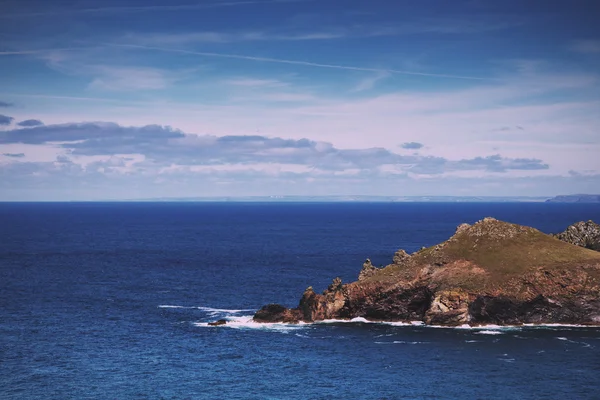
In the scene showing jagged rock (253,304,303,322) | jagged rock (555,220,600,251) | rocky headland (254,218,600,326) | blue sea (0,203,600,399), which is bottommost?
blue sea (0,203,600,399)

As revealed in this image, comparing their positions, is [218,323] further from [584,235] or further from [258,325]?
[584,235]

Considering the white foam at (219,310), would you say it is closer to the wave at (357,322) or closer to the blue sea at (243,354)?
the wave at (357,322)

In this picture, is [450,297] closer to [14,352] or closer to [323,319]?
[323,319]

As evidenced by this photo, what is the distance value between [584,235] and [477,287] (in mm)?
40503

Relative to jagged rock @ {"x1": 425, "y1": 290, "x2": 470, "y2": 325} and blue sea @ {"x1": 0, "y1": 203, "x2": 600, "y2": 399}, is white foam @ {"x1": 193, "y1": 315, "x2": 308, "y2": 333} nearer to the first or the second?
blue sea @ {"x1": 0, "y1": 203, "x2": 600, "y2": 399}

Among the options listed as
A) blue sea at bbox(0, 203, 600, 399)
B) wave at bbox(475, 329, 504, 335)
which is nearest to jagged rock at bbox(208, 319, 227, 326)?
blue sea at bbox(0, 203, 600, 399)

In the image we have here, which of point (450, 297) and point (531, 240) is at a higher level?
point (531, 240)

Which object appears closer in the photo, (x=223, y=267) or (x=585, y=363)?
(x=585, y=363)

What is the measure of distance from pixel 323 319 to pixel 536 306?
107 ft

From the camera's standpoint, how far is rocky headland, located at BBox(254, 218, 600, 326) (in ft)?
321

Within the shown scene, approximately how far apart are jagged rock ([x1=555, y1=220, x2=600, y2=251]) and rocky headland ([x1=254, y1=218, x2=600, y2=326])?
779 inches

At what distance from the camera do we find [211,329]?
319ft

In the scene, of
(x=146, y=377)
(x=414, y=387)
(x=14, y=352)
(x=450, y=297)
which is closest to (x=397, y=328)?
(x=450, y=297)

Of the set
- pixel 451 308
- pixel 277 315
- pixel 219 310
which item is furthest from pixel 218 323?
pixel 451 308
